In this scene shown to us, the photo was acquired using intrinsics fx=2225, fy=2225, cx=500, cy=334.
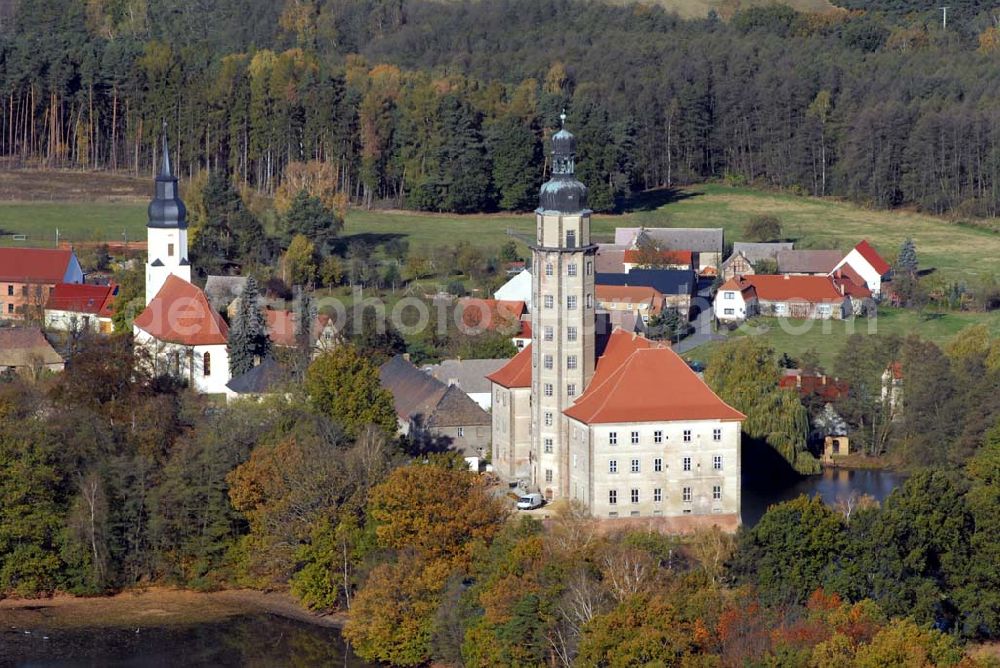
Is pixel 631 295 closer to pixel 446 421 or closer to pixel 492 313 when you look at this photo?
pixel 492 313

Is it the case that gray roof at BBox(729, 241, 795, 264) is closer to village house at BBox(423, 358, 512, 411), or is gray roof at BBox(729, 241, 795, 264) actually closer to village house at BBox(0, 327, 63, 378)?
village house at BBox(423, 358, 512, 411)

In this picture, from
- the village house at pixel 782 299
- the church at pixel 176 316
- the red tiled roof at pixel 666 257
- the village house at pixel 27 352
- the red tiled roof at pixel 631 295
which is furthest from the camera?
the red tiled roof at pixel 666 257

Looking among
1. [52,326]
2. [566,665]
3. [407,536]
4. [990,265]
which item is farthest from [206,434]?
[990,265]

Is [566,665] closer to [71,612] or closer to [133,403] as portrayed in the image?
[71,612]

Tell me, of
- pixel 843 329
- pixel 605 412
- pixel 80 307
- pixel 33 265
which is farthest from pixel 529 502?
pixel 33 265

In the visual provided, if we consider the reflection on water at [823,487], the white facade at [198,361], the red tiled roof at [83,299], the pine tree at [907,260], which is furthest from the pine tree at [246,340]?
the pine tree at [907,260]

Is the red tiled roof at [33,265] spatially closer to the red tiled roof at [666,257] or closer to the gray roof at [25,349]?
the gray roof at [25,349]
